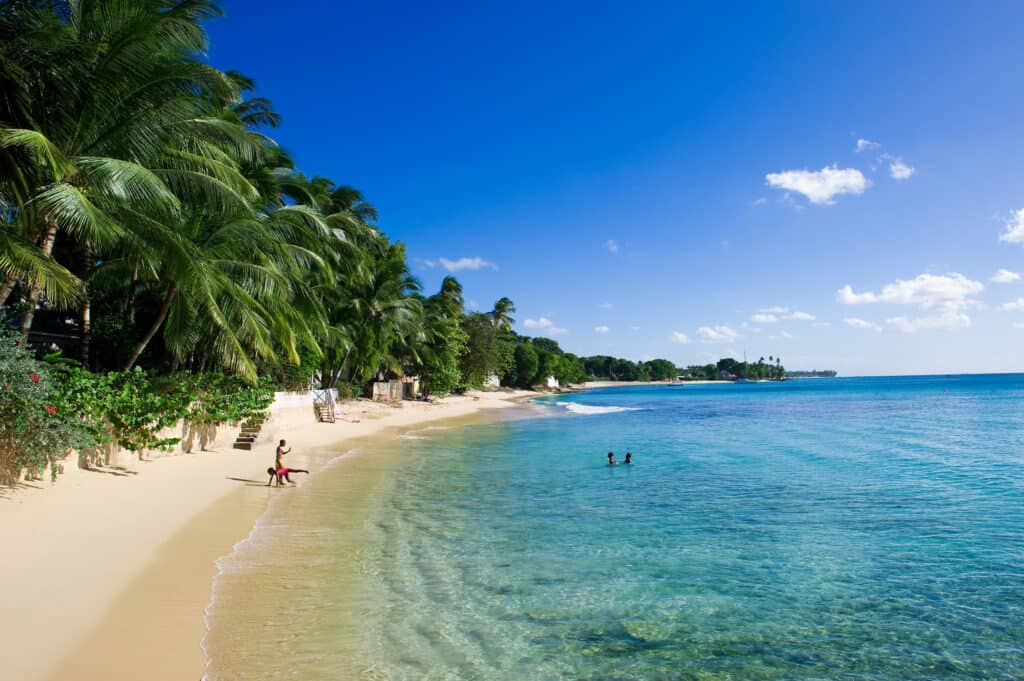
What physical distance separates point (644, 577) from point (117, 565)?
6.51m

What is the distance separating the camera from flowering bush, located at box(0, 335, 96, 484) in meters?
7.71

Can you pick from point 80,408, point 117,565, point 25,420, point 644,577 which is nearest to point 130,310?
point 80,408

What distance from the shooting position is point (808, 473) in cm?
1700

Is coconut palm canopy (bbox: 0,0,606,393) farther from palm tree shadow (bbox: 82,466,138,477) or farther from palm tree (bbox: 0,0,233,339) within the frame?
palm tree shadow (bbox: 82,466,138,477)

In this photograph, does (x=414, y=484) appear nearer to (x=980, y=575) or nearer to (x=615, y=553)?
(x=615, y=553)

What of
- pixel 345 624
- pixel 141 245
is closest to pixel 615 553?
pixel 345 624

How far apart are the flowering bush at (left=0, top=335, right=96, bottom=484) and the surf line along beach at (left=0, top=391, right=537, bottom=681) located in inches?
18.4

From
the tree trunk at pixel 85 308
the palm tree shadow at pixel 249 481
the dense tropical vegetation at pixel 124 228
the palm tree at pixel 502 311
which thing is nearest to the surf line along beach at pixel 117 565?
the palm tree shadow at pixel 249 481

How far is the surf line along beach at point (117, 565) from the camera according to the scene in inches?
184

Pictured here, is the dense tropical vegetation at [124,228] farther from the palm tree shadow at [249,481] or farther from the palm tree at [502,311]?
the palm tree at [502,311]

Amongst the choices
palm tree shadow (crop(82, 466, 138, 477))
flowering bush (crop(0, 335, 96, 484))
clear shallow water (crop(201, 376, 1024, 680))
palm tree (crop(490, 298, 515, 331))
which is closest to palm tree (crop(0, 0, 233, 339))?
flowering bush (crop(0, 335, 96, 484))

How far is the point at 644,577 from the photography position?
7.61m

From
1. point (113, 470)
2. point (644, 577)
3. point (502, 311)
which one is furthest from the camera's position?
point (502, 311)

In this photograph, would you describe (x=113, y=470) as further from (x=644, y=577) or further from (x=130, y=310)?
(x=644, y=577)
